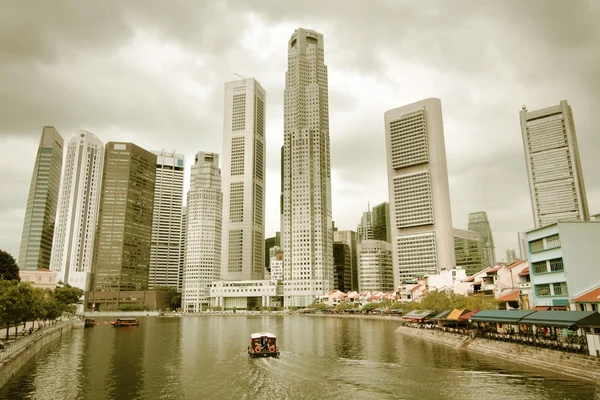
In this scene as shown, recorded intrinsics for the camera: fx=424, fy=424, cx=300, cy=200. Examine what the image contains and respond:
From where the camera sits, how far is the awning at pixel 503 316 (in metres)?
58.3

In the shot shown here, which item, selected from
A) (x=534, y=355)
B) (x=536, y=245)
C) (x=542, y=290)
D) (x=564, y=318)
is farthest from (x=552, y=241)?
(x=534, y=355)

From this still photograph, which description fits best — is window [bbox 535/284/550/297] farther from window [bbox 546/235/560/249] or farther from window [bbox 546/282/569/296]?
window [bbox 546/235/560/249]

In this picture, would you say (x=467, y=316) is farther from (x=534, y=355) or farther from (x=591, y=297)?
(x=534, y=355)

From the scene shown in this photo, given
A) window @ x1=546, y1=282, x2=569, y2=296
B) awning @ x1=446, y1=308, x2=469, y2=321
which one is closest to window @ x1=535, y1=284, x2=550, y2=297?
window @ x1=546, y1=282, x2=569, y2=296

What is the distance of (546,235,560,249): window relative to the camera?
68250 mm

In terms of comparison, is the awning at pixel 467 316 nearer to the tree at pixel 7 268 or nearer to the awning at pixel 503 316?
the awning at pixel 503 316

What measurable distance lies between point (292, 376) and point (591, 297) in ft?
142

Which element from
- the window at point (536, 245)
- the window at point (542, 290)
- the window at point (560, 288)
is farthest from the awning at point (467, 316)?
the window at point (536, 245)

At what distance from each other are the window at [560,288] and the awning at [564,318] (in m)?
14.4

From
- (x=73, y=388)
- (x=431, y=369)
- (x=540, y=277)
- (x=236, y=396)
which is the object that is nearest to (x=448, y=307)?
(x=540, y=277)

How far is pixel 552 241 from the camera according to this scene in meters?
69.8

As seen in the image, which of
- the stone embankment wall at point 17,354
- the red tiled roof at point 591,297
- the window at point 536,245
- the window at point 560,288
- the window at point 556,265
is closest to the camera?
the stone embankment wall at point 17,354

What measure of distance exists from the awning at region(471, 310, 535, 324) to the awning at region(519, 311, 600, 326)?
5.02 ft

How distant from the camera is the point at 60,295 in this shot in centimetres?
12800
